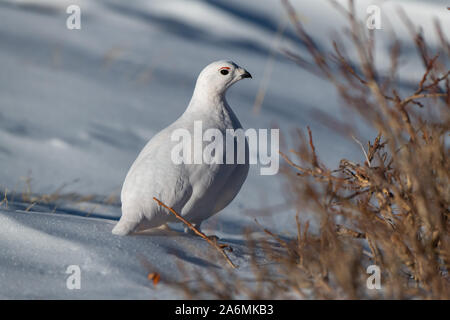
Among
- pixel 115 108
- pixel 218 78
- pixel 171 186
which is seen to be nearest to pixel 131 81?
pixel 115 108

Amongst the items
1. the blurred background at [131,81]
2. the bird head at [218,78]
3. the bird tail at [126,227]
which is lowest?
the bird tail at [126,227]

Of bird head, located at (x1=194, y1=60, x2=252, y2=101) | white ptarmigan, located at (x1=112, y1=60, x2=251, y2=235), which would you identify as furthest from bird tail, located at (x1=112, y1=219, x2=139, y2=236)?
bird head, located at (x1=194, y1=60, x2=252, y2=101)

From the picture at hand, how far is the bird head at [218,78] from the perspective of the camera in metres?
2.67

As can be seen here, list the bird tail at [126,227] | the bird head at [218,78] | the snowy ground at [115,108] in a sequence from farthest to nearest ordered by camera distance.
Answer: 1. the bird head at [218,78]
2. the bird tail at [126,227]
3. the snowy ground at [115,108]

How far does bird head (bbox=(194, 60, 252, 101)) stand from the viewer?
Result: 8.75 feet

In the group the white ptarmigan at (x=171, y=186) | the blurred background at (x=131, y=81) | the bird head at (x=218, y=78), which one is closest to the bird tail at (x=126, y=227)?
the white ptarmigan at (x=171, y=186)

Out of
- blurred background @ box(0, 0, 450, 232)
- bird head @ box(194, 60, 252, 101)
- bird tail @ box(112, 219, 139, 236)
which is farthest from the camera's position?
blurred background @ box(0, 0, 450, 232)

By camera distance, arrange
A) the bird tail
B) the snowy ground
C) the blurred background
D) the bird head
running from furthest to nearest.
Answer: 1. the blurred background
2. the bird head
3. the bird tail
4. the snowy ground

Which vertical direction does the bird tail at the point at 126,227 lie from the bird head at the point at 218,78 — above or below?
below

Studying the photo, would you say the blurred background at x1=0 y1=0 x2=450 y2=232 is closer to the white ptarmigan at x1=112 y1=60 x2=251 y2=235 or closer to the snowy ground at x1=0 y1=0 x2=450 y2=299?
the snowy ground at x1=0 y1=0 x2=450 y2=299

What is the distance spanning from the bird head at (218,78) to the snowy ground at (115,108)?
1.65ft

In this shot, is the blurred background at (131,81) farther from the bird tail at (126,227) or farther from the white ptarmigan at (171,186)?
the bird tail at (126,227)

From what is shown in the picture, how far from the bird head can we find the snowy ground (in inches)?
19.8

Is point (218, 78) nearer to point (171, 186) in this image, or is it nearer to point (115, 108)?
point (171, 186)
